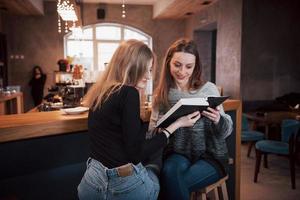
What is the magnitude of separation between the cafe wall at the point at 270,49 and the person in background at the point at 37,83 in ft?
18.2

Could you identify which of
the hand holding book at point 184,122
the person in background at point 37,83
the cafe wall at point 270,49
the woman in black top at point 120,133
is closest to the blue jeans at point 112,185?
the woman in black top at point 120,133

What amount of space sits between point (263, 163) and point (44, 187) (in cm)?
324

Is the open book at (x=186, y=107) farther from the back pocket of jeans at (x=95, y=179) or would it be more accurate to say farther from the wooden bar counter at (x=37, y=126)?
the wooden bar counter at (x=37, y=126)

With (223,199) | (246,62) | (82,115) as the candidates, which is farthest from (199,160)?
(246,62)

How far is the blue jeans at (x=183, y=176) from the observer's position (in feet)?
4.99

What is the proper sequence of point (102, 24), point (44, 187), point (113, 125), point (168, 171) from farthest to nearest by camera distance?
1. point (102, 24)
2. point (44, 187)
3. point (168, 171)
4. point (113, 125)

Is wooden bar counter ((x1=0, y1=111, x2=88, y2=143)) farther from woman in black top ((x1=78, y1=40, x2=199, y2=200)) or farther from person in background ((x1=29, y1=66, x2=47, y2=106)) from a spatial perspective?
person in background ((x1=29, y1=66, x2=47, y2=106))

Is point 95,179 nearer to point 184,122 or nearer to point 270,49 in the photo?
point 184,122

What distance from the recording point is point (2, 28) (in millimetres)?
7859

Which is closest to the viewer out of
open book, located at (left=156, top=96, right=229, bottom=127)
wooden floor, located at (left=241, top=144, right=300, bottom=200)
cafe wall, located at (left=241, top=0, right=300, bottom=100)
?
open book, located at (left=156, top=96, right=229, bottom=127)

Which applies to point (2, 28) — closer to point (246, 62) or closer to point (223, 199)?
point (246, 62)

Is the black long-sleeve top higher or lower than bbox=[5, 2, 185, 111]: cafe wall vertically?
lower

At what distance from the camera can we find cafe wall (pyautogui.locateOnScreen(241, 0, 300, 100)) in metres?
5.56

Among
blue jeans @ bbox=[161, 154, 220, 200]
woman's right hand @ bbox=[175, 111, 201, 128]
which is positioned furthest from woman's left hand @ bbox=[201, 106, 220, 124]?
blue jeans @ bbox=[161, 154, 220, 200]
